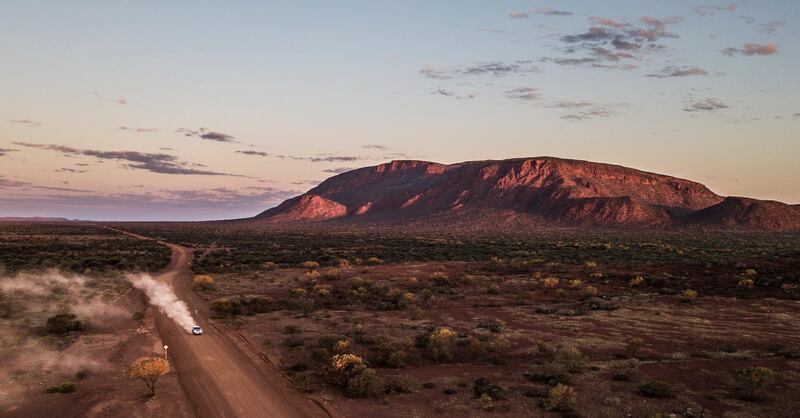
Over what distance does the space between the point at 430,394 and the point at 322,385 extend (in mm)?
3803

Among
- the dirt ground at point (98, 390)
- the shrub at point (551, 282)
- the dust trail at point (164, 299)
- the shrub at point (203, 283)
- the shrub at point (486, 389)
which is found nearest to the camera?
the dirt ground at point (98, 390)

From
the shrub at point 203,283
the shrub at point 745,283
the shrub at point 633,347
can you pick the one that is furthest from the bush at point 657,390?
the shrub at point 203,283

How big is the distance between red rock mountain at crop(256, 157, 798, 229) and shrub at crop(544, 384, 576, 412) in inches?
4941

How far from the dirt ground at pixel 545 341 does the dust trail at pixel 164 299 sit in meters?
2.12

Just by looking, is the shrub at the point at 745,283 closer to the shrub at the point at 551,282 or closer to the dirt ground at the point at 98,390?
the shrub at the point at 551,282

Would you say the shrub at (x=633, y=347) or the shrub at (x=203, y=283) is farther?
the shrub at (x=203, y=283)

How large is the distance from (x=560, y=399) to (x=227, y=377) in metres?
11.2

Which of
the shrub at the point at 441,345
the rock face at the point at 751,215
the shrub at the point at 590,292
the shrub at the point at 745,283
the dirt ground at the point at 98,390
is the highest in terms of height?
the rock face at the point at 751,215

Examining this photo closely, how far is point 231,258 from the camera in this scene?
55.7m

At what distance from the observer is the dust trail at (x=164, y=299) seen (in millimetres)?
25923

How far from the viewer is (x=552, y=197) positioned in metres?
152

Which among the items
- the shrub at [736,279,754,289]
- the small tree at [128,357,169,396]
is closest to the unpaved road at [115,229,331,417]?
the small tree at [128,357,169,396]

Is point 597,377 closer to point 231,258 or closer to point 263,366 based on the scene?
point 263,366

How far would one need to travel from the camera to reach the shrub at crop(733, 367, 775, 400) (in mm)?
15383
